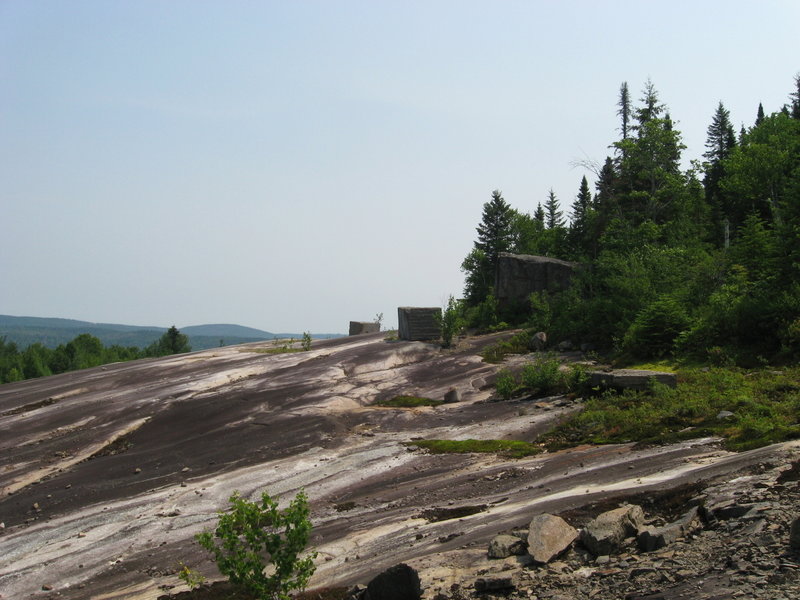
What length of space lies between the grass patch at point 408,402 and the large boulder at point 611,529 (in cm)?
1315

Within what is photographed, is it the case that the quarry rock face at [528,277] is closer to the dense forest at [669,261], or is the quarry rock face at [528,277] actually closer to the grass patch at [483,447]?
the dense forest at [669,261]

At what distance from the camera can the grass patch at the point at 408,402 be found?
22122 millimetres

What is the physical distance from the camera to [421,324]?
30953 millimetres

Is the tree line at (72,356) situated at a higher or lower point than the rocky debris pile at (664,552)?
higher

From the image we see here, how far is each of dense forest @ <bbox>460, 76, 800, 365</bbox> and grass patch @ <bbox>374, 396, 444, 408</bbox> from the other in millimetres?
7201

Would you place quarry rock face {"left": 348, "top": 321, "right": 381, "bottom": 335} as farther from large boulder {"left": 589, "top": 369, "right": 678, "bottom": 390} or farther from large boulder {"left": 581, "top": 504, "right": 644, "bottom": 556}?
large boulder {"left": 581, "top": 504, "right": 644, "bottom": 556}

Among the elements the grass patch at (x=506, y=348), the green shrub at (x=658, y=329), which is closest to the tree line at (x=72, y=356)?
the grass patch at (x=506, y=348)

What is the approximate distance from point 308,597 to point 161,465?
10388 mm

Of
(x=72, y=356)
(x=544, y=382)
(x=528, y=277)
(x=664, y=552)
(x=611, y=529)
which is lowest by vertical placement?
(x=664, y=552)

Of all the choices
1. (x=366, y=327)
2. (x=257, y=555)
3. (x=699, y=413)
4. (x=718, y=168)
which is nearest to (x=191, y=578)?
(x=257, y=555)

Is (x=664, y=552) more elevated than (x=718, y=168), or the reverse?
(x=718, y=168)

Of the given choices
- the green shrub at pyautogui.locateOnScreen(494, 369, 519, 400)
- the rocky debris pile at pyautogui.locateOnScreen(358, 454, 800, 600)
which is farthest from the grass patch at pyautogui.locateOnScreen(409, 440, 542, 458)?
the rocky debris pile at pyautogui.locateOnScreen(358, 454, 800, 600)

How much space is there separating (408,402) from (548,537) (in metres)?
13.9

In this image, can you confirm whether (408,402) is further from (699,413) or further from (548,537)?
(548,537)
